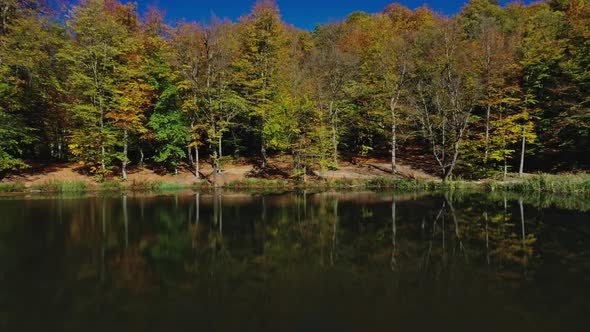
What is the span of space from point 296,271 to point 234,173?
2604cm

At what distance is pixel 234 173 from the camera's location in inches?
1335

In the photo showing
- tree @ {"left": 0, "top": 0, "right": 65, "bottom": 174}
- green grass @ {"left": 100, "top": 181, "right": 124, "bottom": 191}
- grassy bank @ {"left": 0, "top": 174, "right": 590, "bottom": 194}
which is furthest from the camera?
tree @ {"left": 0, "top": 0, "right": 65, "bottom": 174}

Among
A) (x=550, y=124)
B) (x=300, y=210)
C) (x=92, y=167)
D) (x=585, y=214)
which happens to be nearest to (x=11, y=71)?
(x=92, y=167)

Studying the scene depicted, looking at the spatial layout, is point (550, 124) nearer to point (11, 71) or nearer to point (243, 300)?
point (243, 300)

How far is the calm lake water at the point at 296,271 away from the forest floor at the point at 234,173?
1533cm

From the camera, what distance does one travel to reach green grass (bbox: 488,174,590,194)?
23.2m

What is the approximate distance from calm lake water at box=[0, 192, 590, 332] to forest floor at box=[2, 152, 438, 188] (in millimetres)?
15327

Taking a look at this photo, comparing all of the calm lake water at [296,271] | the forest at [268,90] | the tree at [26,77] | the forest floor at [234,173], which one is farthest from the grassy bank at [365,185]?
the calm lake water at [296,271]

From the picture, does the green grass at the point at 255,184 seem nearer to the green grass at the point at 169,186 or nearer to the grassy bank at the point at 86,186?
the grassy bank at the point at 86,186

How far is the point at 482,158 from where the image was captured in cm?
3195

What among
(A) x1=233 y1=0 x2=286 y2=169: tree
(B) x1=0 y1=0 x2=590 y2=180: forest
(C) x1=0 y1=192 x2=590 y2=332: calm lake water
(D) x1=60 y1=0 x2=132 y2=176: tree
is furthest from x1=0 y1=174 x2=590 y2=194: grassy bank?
(C) x1=0 y1=192 x2=590 y2=332: calm lake water

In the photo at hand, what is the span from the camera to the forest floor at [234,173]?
1216 inches

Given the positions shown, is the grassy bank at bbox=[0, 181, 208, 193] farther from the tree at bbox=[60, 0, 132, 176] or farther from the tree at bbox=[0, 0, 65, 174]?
the tree at bbox=[0, 0, 65, 174]

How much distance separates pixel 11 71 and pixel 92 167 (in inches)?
371
